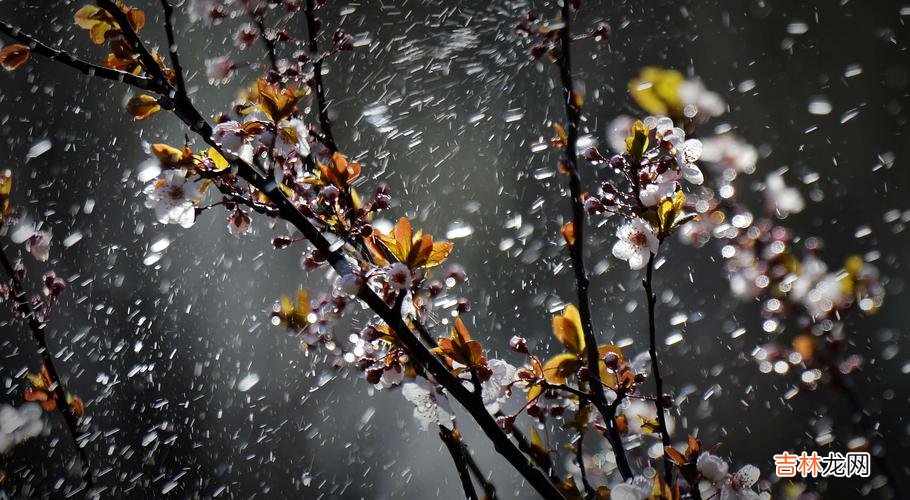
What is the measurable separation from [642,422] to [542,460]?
0.12 metres

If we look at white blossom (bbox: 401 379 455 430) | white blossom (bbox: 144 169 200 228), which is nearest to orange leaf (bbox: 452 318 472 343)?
white blossom (bbox: 401 379 455 430)

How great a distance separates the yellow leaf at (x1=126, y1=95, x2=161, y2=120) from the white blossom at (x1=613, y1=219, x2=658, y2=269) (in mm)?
377

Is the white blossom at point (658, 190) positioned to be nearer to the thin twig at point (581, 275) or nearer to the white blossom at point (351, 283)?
the thin twig at point (581, 275)

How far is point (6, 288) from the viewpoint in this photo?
2.19 feet

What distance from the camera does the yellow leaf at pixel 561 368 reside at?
0.44m

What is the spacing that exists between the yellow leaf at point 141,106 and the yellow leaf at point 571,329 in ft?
1.10

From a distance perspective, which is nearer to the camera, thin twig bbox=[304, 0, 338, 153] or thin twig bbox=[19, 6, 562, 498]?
thin twig bbox=[19, 6, 562, 498]

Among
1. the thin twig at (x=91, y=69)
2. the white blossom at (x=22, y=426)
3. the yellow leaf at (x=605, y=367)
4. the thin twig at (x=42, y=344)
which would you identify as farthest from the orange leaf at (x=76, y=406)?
the yellow leaf at (x=605, y=367)

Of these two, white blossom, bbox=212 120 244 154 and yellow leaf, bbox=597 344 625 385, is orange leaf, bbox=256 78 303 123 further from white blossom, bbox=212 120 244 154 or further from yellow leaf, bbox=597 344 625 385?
yellow leaf, bbox=597 344 625 385

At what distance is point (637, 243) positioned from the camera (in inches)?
19.9

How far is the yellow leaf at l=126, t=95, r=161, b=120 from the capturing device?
41 cm

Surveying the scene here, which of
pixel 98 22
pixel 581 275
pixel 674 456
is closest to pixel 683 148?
pixel 581 275

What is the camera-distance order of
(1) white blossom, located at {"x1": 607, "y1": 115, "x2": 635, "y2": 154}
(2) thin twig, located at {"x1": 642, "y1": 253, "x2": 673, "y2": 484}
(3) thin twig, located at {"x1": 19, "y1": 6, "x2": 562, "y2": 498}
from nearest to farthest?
(3) thin twig, located at {"x1": 19, "y1": 6, "x2": 562, "y2": 498} < (2) thin twig, located at {"x1": 642, "y1": 253, "x2": 673, "y2": 484} < (1) white blossom, located at {"x1": 607, "y1": 115, "x2": 635, "y2": 154}

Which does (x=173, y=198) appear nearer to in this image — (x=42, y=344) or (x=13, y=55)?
(x=13, y=55)
